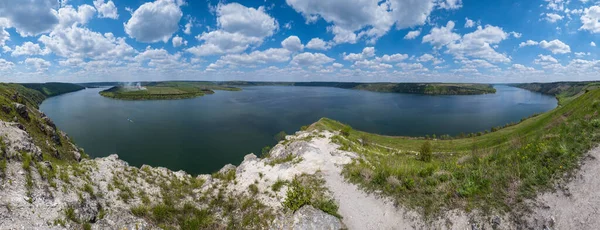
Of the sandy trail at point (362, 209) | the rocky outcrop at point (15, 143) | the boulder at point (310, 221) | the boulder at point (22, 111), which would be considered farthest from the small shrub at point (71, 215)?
the boulder at point (22, 111)

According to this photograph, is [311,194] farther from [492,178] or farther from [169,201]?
[169,201]

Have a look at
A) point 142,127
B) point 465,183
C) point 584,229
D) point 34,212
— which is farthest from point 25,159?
point 142,127

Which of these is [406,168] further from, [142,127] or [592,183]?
[142,127]

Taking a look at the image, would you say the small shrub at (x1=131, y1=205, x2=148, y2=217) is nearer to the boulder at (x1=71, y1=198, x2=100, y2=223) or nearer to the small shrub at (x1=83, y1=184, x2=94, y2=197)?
the boulder at (x1=71, y1=198, x2=100, y2=223)

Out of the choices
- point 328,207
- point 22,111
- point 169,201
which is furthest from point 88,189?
point 22,111

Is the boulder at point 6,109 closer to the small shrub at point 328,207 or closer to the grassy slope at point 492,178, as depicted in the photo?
the small shrub at point 328,207
